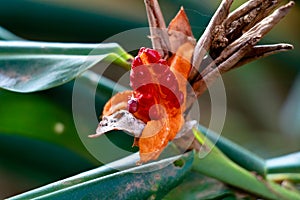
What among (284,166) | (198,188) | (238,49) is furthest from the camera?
(284,166)

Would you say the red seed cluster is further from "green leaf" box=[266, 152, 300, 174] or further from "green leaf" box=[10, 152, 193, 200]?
"green leaf" box=[266, 152, 300, 174]

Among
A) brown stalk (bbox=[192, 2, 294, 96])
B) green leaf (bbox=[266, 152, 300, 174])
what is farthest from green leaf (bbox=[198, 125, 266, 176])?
brown stalk (bbox=[192, 2, 294, 96])

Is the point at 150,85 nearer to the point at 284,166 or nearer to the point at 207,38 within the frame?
the point at 207,38

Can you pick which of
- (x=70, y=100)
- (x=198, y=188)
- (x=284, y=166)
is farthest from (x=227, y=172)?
(x=70, y=100)

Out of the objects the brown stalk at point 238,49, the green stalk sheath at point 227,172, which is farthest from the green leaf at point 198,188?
the brown stalk at point 238,49

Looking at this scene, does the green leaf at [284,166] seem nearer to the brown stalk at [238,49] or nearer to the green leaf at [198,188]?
the green leaf at [198,188]

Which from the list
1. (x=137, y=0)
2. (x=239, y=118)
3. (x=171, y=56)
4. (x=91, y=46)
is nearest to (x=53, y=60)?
(x=91, y=46)
